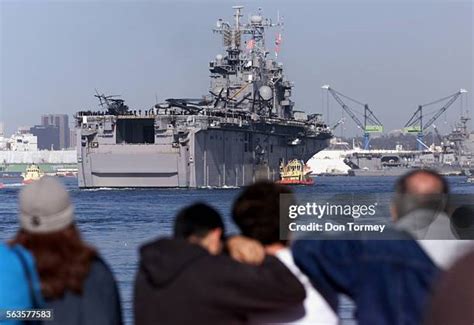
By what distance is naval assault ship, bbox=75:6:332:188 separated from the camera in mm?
64812

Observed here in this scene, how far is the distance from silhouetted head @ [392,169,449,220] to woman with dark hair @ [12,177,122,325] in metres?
1.17

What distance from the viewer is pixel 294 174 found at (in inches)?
3091

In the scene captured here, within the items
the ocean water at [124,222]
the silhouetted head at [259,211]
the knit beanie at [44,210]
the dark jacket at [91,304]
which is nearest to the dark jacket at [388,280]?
the silhouetted head at [259,211]

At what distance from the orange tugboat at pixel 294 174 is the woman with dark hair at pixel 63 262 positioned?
239ft

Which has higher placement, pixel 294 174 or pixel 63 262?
pixel 63 262

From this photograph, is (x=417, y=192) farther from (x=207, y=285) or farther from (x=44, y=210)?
(x=44, y=210)

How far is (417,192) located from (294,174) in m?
74.4

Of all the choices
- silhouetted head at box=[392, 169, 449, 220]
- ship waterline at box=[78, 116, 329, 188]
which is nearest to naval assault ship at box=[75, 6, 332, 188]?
ship waterline at box=[78, 116, 329, 188]

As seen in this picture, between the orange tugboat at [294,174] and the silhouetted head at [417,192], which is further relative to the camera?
the orange tugboat at [294,174]

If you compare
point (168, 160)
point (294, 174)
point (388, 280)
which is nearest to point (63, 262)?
point (388, 280)

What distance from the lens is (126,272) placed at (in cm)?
1875

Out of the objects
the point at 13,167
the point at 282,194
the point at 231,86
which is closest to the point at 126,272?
the point at 282,194

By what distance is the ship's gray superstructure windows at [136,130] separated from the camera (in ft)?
217

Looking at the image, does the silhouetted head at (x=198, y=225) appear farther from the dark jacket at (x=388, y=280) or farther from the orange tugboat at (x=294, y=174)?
the orange tugboat at (x=294, y=174)
